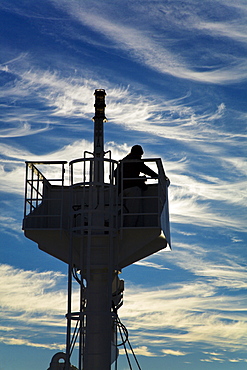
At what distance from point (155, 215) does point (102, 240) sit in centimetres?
208

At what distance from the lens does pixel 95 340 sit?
22.5 meters

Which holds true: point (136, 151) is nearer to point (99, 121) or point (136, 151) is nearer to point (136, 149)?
point (136, 149)

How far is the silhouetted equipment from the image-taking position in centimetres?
2248

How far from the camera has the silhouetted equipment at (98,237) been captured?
885 inches

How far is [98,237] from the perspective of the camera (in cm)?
2291

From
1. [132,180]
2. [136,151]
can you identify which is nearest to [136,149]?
[136,151]

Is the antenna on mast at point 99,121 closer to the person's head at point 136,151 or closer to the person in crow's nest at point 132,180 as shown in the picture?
the person in crow's nest at point 132,180

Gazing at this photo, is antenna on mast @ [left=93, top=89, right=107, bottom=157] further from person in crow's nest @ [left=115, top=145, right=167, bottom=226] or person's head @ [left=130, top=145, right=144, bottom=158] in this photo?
person's head @ [left=130, top=145, right=144, bottom=158]

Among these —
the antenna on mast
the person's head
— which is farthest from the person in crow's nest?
the antenna on mast

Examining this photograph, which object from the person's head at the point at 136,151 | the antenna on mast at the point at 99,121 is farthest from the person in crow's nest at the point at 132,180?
the antenna on mast at the point at 99,121

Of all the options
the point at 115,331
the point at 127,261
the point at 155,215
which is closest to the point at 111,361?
the point at 115,331

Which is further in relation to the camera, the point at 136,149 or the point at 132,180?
the point at 136,149

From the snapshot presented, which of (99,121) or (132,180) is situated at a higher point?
(99,121)

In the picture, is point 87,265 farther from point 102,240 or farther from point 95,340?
point 95,340
